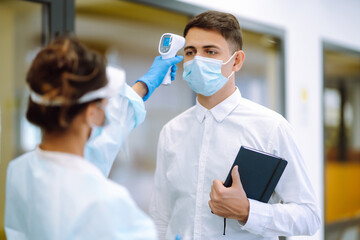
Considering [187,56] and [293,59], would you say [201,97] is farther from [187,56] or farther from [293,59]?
[293,59]

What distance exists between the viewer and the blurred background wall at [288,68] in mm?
2619

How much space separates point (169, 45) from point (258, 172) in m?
0.56

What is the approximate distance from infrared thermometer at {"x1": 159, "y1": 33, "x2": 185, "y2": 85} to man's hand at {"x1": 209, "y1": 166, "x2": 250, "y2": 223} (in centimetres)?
45

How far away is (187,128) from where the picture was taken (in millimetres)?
1570

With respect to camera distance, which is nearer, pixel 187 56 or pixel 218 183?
pixel 218 183

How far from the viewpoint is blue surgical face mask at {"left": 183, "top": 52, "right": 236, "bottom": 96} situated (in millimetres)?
1443

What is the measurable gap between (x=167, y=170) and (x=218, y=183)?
30cm

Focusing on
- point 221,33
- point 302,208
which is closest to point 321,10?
point 221,33

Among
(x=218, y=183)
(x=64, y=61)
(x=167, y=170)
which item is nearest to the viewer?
(x=64, y=61)

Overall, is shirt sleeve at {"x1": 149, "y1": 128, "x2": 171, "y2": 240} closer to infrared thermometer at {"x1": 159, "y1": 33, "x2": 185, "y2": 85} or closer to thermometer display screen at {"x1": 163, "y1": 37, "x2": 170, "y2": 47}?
infrared thermometer at {"x1": 159, "y1": 33, "x2": 185, "y2": 85}

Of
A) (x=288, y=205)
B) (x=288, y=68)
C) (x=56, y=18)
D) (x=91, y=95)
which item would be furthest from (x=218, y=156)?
(x=288, y=68)

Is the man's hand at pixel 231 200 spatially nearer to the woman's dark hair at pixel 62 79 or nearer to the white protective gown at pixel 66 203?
the white protective gown at pixel 66 203

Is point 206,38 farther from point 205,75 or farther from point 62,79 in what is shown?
point 62,79

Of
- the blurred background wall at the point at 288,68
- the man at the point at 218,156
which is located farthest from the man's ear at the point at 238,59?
the blurred background wall at the point at 288,68
